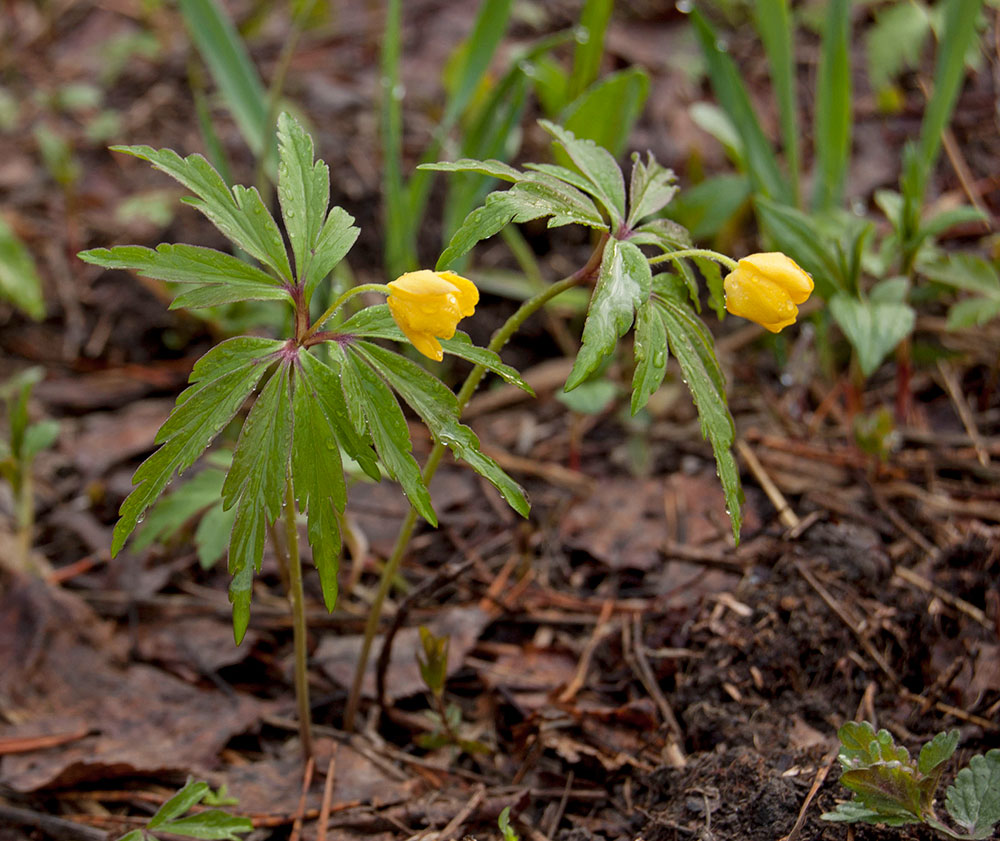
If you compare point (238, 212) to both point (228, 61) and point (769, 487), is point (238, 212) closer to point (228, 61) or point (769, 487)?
point (769, 487)

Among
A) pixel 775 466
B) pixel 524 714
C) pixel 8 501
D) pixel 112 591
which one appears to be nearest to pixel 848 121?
pixel 775 466

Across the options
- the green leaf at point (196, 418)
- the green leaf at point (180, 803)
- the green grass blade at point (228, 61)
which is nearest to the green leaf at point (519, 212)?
the green leaf at point (196, 418)

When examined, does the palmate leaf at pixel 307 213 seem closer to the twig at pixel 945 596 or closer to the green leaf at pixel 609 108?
the green leaf at pixel 609 108

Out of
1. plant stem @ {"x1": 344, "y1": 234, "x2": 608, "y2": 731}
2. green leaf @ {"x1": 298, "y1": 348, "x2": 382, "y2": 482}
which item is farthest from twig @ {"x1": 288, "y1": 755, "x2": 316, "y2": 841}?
green leaf @ {"x1": 298, "y1": 348, "x2": 382, "y2": 482}

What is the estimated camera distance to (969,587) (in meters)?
2.00

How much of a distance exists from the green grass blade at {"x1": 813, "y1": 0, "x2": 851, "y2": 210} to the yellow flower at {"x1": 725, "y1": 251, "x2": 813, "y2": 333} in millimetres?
1529

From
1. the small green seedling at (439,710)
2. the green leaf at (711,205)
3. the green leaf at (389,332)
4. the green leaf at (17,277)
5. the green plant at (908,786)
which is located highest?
the green leaf at (389,332)

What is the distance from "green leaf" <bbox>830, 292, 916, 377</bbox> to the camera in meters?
2.15

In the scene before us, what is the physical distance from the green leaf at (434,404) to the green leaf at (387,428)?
0.02 meters

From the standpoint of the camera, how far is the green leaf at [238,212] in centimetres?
137

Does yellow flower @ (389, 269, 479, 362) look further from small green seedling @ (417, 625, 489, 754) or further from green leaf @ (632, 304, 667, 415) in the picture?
small green seedling @ (417, 625, 489, 754)

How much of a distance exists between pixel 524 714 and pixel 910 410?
4.90 ft

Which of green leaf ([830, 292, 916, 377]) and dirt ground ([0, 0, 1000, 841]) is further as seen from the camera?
green leaf ([830, 292, 916, 377])

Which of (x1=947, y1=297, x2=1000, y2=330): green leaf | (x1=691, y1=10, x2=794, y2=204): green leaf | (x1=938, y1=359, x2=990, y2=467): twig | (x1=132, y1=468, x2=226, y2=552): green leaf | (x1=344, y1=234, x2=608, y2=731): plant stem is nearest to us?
(x1=344, y1=234, x2=608, y2=731): plant stem
